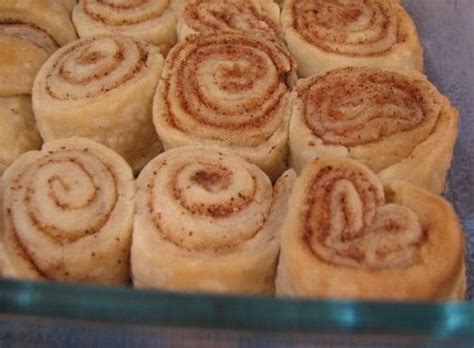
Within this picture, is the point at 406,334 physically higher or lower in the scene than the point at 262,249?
higher

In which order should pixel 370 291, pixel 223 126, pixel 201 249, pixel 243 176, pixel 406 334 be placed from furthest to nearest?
pixel 223 126
pixel 243 176
pixel 201 249
pixel 370 291
pixel 406 334

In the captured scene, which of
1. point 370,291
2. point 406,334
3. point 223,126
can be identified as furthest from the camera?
point 223,126

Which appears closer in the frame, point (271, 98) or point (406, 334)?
point (406, 334)

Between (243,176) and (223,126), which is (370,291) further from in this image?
(223,126)

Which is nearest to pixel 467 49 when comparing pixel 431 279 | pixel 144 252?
pixel 431 279

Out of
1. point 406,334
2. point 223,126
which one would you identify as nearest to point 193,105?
point 223,126

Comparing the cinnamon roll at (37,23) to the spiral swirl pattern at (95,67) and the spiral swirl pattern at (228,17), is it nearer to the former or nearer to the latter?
the spiral swirl pattern at (95,67)

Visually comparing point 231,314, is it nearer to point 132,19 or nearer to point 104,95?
point 104,95
